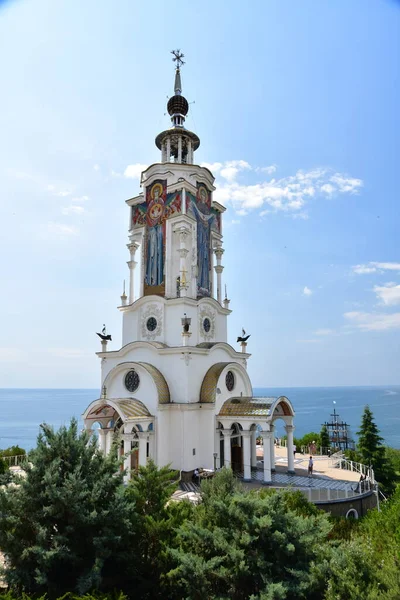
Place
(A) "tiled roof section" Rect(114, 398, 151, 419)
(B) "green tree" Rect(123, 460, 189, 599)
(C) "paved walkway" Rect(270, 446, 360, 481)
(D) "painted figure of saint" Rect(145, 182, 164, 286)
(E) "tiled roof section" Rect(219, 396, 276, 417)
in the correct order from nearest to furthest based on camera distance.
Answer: (B) "green tree" Rect(123, 460, 189, 599), (A) "tiled roof section" Rect(114, 398, 151, 419), (E) "tiled roof section" Rect(219, 396, 276, 417), (C) "paved walkway" Rect(270, 446, 360, 481), (D) "painted figure of saint" Rect(145, 182, 164, 286)

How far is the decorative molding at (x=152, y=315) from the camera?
2142cm

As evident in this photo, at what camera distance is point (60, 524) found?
28.0 feet

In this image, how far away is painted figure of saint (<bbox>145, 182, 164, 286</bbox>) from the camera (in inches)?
891

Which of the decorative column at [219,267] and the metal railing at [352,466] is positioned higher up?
the decorative column at [219,267]

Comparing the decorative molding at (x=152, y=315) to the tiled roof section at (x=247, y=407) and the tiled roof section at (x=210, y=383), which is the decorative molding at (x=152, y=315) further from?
the tiled roof section at (x=247, y=407)

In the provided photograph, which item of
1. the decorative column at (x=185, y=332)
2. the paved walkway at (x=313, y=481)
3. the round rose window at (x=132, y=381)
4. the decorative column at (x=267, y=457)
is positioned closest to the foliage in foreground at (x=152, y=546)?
the paved walkway at (x=313, y=481)

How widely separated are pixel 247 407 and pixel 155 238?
10188 mm

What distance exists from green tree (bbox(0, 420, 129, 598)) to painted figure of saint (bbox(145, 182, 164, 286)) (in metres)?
14.2

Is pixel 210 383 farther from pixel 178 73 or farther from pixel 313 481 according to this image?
pixel 178 73

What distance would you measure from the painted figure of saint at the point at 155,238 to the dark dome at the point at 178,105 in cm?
533

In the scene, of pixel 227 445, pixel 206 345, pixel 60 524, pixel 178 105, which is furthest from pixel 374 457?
pixel 178 105

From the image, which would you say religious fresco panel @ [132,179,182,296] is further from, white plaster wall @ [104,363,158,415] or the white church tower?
white plaster wall @ [104,363,158,415]

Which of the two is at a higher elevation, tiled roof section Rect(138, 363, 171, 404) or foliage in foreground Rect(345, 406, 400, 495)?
tiled roof section Rect(138, 363, 171, 404)

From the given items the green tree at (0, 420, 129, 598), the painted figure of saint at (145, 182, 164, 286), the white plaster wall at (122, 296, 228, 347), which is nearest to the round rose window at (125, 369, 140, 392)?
the white plaster wall at (122, 296, 228, 347)
